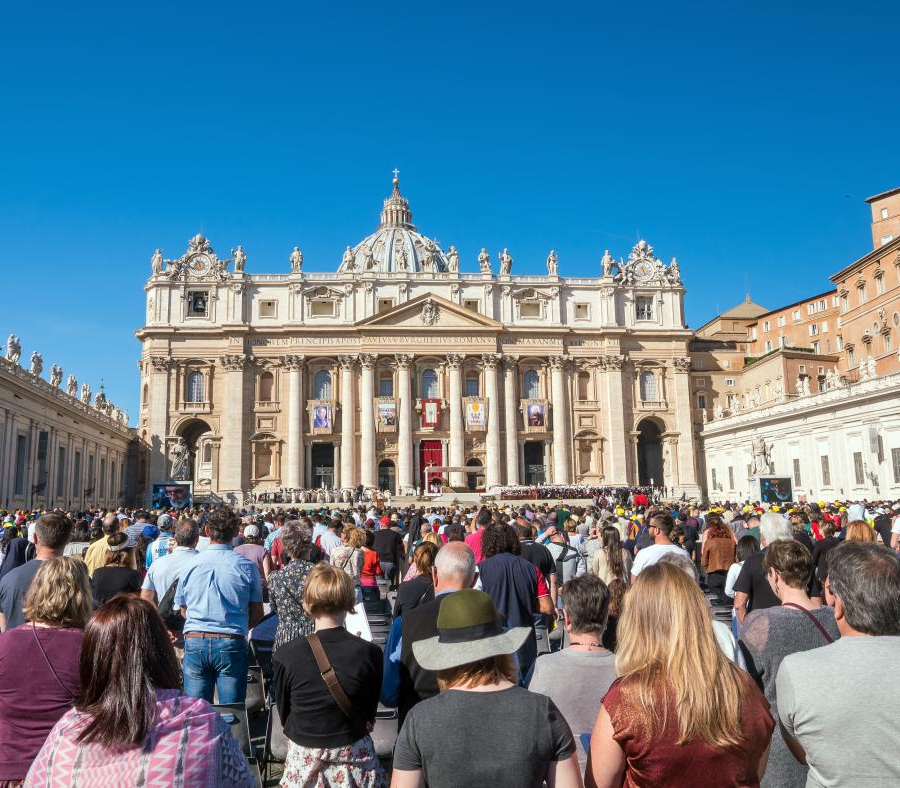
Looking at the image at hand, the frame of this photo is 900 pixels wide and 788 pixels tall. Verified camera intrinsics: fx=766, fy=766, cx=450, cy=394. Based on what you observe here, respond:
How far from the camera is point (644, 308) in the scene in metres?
64.1

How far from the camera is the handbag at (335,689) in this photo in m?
4.20

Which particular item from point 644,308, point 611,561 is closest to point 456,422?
point 644,308

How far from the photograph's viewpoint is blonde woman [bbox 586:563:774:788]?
3020mm

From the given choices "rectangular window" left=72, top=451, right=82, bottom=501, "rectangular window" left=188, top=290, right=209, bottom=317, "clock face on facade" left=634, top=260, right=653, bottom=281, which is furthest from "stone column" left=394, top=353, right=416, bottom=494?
"rectangular window" left=72, top=451, right=82, bottom=501

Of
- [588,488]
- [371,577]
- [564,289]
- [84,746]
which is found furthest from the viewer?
[564,289]

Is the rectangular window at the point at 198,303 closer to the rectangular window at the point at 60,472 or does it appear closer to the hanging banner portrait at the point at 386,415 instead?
the hanging banner portrait at the point at 386,415

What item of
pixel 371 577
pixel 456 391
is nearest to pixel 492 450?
pixel 456 391

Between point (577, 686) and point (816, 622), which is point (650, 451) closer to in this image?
point (816, 622)

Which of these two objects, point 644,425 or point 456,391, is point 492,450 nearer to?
point 456,391

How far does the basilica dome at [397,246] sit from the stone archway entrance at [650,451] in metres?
27.4

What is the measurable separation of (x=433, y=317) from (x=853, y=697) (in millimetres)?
56827

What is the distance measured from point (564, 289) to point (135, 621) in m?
61.7

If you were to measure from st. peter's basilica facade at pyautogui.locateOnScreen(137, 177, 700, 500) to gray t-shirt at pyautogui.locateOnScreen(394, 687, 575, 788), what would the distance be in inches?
2130

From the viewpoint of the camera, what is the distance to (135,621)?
9.44 ft
